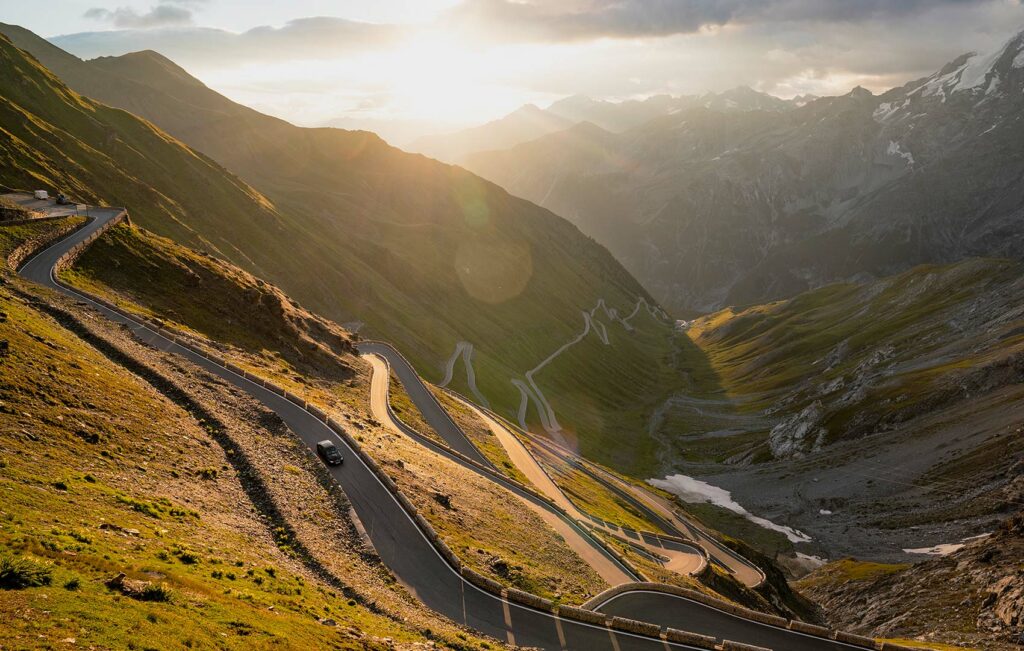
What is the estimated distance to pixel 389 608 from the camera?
30.8 meters

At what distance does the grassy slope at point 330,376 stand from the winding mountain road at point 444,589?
6.45 feet

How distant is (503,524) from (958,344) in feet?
501

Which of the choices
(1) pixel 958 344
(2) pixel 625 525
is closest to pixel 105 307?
(2) pixel 625 525

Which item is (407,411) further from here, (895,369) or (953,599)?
(895,369)

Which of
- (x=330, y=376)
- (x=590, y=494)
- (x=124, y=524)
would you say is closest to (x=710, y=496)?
(x=590, y=494)

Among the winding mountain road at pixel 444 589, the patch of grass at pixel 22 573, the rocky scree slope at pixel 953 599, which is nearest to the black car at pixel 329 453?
the winding mountain road at pixel 444 589

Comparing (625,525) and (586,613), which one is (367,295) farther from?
(586,613)

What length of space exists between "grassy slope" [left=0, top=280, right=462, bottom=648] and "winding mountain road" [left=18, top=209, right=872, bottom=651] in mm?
5450

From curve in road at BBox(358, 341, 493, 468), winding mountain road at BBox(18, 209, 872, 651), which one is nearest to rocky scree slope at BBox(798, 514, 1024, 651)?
winding mountain road at BBox(18, 209, 872, 651)

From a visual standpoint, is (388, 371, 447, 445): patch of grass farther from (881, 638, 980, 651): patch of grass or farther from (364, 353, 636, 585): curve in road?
(881, 638, 980, 651): patch of grass

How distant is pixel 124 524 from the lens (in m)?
26.6

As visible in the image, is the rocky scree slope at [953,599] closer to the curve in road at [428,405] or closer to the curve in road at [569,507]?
the curve in road at [569,507]

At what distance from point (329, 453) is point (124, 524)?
54.5 feet

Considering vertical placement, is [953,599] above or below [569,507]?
below
